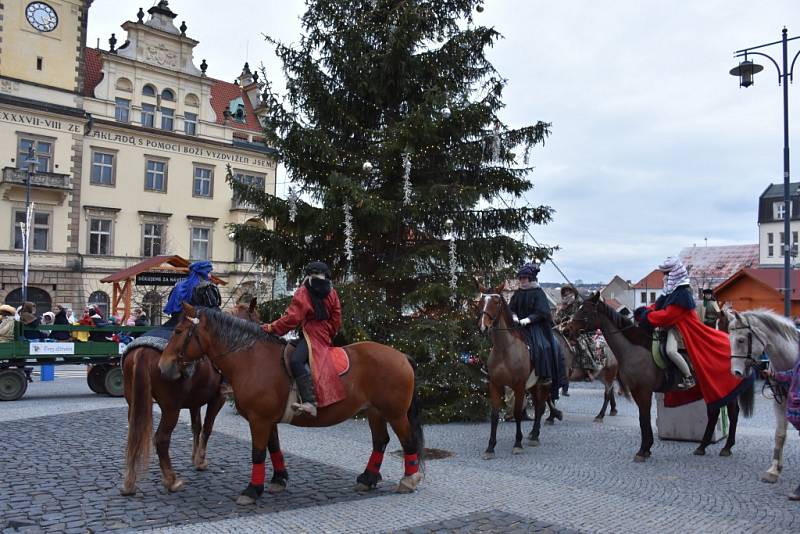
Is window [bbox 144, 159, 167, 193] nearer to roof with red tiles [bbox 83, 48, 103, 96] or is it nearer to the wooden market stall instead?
roof with red tiles [bbox 83, 48, 103, 96]

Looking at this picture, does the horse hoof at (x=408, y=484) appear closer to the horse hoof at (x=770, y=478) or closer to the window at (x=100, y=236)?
the horse hoof at (x=770, y=478)

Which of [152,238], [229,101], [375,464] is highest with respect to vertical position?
[229,101]

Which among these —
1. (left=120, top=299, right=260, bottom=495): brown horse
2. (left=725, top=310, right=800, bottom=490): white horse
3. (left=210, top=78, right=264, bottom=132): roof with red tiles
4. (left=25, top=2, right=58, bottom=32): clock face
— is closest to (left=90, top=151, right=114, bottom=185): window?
(left=25, top=2, right=58, bottom=32): clock face

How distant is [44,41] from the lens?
3419cm

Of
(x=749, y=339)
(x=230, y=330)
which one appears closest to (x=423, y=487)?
(x=230, y=330)

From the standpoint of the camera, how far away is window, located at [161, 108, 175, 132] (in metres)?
39.2

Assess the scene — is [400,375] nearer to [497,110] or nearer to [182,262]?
[497,110]

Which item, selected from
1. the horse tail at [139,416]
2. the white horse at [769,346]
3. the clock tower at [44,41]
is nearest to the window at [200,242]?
the clock tower at [44,41]

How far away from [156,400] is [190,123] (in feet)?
120

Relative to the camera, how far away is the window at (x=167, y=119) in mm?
39219

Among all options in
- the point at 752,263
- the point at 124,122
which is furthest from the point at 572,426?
the point at 752,263

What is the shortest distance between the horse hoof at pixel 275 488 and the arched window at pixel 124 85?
36.0 meters

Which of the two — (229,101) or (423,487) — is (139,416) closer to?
(423,487)

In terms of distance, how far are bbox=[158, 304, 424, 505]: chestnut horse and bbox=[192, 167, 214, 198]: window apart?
36099 millimetres
